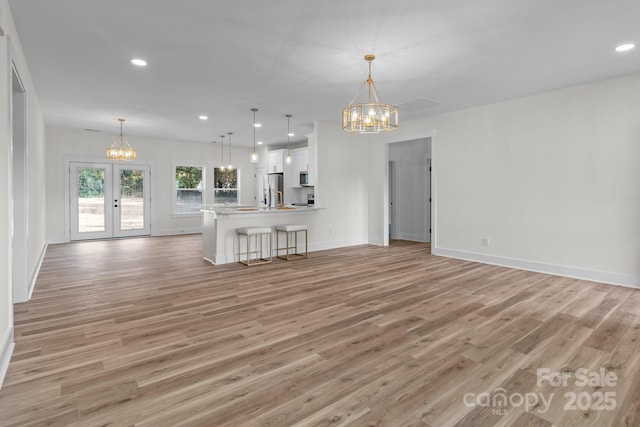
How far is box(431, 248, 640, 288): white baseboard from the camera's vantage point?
4.57 metres

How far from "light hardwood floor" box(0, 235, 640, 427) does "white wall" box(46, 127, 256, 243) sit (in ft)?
14.8

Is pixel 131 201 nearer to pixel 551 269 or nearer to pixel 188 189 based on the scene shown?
pixel 188 189

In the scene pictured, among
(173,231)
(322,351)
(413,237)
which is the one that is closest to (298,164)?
(413,237)

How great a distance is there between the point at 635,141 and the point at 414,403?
4.76 m

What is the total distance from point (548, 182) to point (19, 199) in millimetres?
7188

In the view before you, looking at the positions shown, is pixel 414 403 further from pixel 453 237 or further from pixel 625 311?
pixel 453 237

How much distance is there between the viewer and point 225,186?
11.1 m

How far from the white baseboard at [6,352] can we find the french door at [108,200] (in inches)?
282

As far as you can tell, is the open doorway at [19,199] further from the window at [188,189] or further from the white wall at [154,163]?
the window at [188,189]

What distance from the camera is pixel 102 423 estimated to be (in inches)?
71.7

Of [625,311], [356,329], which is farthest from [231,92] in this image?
[625,311]

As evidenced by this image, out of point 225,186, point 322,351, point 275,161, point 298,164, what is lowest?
point 322,351

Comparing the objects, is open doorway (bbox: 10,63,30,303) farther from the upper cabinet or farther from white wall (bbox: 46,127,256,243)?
the upper cabinet

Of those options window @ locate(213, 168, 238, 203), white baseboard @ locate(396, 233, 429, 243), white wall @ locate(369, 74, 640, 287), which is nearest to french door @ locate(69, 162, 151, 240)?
window @ locate(213, 168, 238, 203)
